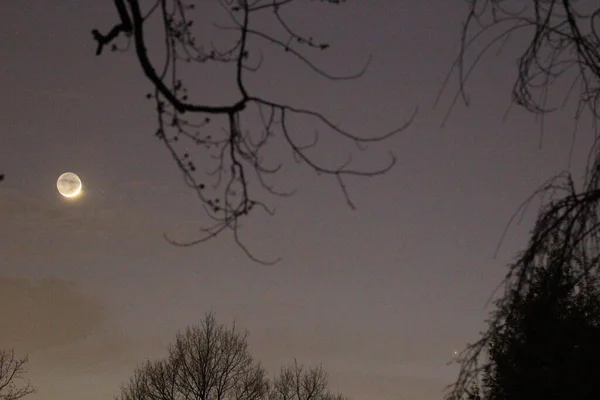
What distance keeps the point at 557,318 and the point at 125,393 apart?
39.9 m

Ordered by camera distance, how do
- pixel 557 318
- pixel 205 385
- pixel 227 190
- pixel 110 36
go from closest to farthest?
pixel 557 318 < pixel 110 36 < pixel 227 190 < pixel 205 385

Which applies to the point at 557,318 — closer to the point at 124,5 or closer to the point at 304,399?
the point at 124,5

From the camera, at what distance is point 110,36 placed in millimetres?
3529

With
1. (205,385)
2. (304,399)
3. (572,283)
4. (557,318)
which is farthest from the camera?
(304,399)

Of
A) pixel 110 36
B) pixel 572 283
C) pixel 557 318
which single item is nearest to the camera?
pixel 572 283

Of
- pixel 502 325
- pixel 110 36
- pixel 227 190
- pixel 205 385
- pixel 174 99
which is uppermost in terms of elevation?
pixel 205 385

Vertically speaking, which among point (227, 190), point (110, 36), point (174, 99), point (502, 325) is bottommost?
point (502, 325)

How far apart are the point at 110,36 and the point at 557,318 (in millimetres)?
2500

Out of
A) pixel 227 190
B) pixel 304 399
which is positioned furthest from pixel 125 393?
pixel 227 190

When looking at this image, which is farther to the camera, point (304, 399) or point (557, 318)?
point (304, 399)

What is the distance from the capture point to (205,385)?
38.1 m

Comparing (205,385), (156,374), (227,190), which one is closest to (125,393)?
(156,374)

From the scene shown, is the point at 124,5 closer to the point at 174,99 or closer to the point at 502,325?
the point at 174,99

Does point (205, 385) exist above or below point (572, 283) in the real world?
above
